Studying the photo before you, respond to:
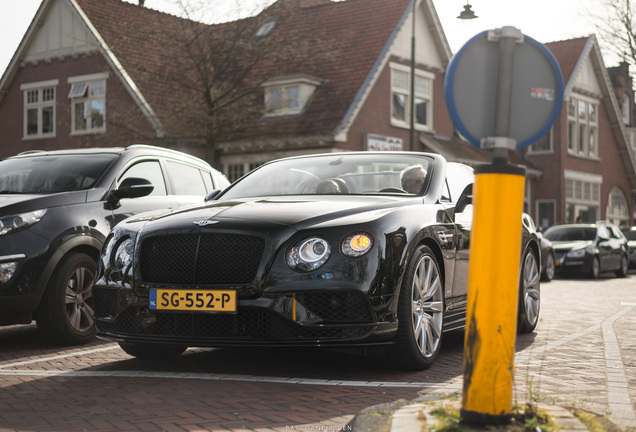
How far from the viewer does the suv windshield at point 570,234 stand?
24375 millimetres

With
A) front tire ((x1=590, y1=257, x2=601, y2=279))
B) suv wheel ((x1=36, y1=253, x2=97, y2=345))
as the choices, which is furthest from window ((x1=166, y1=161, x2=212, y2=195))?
front tire ((x1=590, y1=257, x2=601, y2=279))

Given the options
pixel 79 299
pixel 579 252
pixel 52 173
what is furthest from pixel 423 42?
pixel 79 299

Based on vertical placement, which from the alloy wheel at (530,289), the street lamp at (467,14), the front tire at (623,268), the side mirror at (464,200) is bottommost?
the front tire at (623,268)

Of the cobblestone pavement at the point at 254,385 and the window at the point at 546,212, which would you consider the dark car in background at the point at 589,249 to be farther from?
the cobblestone pavement at the point at 254,385

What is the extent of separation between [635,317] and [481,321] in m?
7.81

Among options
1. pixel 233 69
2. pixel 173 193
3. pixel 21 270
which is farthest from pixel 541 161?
pixel 21 270

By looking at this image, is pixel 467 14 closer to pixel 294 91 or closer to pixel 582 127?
pixel 294 91

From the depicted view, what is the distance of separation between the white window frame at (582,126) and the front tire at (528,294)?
30792 millimetres

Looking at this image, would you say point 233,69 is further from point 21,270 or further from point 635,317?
point 21,270

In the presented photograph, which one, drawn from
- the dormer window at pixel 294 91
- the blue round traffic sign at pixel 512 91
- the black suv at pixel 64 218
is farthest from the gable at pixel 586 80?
the blue round traffic sign at pixel 512 91

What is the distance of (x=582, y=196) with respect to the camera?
3950cm

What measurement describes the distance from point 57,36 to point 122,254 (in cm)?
2710

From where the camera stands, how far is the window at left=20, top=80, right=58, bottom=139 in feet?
103

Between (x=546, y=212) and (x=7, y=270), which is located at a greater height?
(x=546, y=212)
